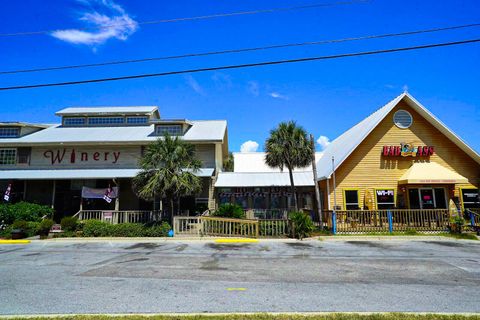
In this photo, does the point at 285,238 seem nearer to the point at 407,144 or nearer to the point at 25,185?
the point at 407,144

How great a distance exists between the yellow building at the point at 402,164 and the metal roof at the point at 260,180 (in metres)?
3.03

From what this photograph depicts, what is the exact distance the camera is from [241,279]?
7.95 meters

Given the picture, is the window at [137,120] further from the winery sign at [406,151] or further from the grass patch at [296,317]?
the grass patch at [296,317]

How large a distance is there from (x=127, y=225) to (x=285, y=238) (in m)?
8.89

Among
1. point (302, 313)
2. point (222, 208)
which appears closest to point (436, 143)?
point (222, 208)

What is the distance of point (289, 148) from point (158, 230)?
990 centimetres

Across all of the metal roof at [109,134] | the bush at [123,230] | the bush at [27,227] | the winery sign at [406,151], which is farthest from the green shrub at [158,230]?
the winery sign at [406,151]

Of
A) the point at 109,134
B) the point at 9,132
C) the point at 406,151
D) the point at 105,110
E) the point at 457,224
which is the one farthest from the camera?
the point at 105,110

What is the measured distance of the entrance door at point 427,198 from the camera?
19.9 meters

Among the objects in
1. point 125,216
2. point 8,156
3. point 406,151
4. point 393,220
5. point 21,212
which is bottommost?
point 393,220

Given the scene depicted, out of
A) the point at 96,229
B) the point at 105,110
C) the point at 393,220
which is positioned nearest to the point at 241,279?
the point at 96,229

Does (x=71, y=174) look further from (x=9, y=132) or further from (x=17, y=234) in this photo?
(x=9, y=132)

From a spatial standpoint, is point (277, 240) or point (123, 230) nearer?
point (277, 240)

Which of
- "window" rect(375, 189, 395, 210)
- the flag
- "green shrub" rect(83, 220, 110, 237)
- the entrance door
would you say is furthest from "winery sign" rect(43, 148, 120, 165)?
the entrance door
